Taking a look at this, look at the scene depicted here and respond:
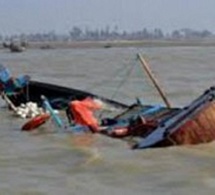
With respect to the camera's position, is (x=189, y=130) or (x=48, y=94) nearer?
(x=189, y=130)

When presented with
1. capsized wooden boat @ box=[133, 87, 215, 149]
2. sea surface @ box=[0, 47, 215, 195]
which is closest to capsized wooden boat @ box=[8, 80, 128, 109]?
sea surface @ box=[0, 47, 215, 195]

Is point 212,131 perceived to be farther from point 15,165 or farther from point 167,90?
point 167,90

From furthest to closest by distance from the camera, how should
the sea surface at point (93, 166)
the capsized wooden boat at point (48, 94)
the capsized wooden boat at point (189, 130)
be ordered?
1. the capsized wooden boat at point (48, 94)
2. the capsized wooden boat at point (189, 130)
3. the sea surface at point (93, 166)

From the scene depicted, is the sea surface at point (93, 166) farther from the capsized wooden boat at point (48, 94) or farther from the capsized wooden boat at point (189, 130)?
the capsized wooden boat at point (48, 94)

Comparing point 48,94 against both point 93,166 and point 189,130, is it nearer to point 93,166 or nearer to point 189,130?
point 189,130

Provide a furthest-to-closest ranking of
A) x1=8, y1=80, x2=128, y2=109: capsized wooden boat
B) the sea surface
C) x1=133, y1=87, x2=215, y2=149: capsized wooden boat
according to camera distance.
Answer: x1=8, y1=80, x2=128, y2=109: capsized wooden boat → x1=133, y1=87, x2=215, y2=149: capsized wooden boat → the sea surface

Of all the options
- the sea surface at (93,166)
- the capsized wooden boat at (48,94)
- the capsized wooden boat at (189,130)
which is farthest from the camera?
the capsized wooden boat at (48,94)

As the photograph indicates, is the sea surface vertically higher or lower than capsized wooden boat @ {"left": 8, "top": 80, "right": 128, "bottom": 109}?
higher

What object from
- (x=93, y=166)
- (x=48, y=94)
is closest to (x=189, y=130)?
(x=93, y=166)

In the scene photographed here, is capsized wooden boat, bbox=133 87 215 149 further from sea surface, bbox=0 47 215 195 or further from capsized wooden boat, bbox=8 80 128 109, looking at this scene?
capsized wooden boat, bbox=8 80 128 109

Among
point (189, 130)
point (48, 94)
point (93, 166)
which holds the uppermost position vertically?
point (189, 130)

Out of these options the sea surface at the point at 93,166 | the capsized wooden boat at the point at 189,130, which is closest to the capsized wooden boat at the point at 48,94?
the sea surface at the point at 93,166

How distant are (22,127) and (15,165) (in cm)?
553

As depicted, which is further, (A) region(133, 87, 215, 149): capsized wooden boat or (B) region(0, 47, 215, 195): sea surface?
(A) region(133, 87, 215, 149): capsized wooden boat
